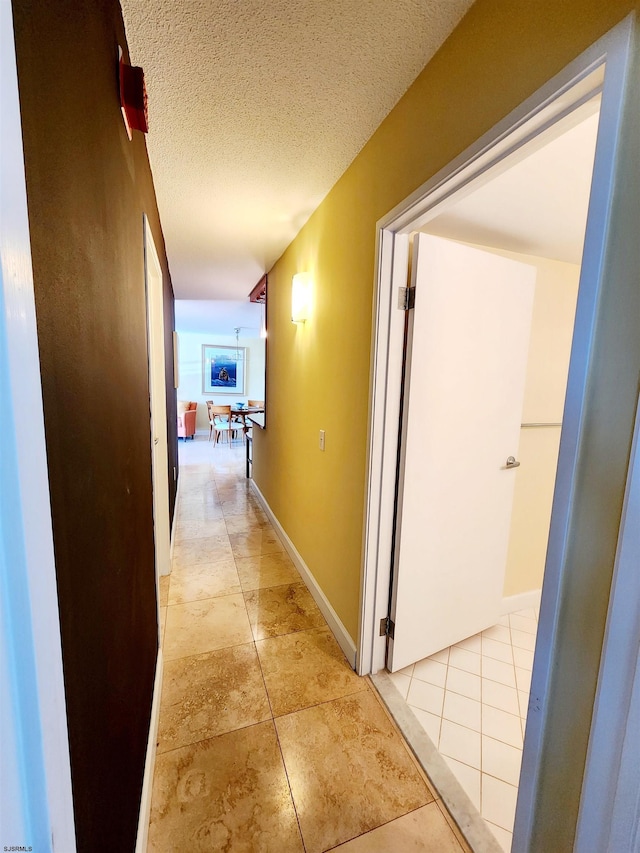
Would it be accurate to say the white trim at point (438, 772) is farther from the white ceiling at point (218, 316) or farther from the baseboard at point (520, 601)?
the white ceiling at point (218, 316)

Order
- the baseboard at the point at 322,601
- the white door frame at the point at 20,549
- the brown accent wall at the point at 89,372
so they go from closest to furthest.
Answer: the white door frame at the point at 20,549
the brown accent wall at the point at 89,372
the baseboard at the point at 322,601

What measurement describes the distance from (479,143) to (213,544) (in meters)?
2.96

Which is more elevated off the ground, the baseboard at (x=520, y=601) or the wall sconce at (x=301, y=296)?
the wall sconce at (x=301, y=296)

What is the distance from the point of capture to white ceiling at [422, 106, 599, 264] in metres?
1.21

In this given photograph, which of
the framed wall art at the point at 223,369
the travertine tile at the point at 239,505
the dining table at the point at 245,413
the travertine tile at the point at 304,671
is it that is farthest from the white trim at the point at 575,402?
the framed wall art at the point at 223,369

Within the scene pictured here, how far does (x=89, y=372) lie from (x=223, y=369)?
8018 mm

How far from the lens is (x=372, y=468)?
1.54m

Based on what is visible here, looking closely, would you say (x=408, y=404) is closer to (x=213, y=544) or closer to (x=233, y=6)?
(x=233, y=6)

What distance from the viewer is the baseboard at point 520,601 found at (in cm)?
Answer: 218

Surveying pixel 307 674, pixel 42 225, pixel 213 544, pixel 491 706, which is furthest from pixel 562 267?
pixel 213 544

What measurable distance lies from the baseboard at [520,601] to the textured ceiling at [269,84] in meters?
2.63

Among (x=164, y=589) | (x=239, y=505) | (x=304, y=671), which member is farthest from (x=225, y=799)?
(x=239, y=505)

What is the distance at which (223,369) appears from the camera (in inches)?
330

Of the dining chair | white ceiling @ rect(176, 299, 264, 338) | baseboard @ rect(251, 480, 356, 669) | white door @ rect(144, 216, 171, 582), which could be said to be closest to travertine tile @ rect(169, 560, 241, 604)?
white door @ rect(144, 216, 171, 582)
